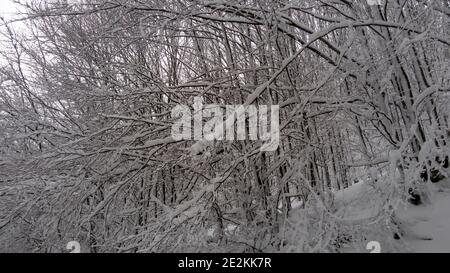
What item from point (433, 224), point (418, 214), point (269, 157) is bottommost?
point (433, 224)

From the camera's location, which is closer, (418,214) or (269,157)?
(418,214)

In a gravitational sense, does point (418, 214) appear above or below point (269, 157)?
below

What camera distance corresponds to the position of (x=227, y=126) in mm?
4492

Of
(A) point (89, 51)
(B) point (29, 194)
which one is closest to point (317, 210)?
(B) point (29, 194)

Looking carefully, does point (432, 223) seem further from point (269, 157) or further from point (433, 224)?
point (269, 157)

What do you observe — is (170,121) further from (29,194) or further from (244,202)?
(29,194)

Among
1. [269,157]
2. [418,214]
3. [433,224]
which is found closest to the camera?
[433,224]

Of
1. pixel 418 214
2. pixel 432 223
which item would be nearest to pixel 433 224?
pixel 432 223

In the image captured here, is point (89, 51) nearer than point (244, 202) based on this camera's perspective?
No

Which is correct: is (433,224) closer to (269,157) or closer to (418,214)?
(418,214)

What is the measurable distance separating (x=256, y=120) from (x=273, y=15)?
4.52 feet

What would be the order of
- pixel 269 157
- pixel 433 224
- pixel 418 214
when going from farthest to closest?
pixel 269 157 → pixel 418 214 → pixel 433 224

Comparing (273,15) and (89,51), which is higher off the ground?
(89,51)
